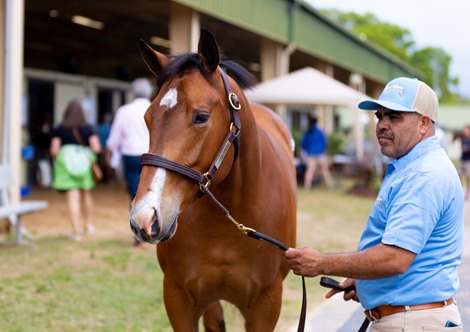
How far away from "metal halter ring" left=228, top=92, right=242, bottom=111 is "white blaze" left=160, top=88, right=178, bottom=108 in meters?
0.30

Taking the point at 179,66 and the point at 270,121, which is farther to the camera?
the point at 270,121

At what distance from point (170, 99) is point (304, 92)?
464 inches

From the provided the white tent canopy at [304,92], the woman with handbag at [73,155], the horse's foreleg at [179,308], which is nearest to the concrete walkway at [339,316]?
the horse's foreleg at [179,308]

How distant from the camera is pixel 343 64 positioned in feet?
68.8

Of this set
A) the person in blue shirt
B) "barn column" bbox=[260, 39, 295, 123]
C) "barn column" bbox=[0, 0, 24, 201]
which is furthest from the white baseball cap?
the person in blue shirt

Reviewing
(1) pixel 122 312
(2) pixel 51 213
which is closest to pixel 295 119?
(2) pixel 51 213

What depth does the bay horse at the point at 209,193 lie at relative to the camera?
237 centimetres

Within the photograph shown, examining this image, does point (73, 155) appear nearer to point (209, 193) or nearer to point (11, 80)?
point (11, 80)

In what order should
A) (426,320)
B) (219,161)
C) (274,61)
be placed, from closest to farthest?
(426,320) → (219,161) → (274,61)

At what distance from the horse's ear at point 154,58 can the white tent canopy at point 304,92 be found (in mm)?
10842

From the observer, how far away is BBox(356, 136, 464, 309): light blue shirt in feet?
7.34

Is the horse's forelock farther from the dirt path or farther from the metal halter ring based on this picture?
the dirt path

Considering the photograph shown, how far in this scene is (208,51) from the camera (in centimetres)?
259

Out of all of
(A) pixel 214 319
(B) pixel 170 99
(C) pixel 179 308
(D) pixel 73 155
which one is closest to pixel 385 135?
(B) pixel 170 99
